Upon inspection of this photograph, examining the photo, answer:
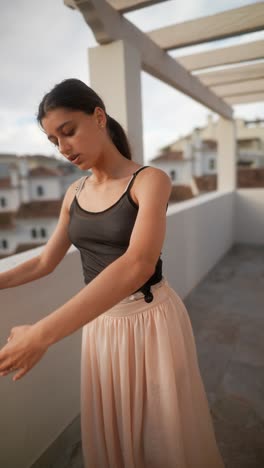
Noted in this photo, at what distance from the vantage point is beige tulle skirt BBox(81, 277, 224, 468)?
1.14 m

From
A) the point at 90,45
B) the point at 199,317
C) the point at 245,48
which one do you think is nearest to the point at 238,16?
the point at 245,48

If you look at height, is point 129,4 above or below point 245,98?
below

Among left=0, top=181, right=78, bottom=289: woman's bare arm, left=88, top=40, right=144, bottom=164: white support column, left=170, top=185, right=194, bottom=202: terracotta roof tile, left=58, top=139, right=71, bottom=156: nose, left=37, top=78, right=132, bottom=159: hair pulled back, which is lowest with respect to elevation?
left=170, top=185, right=194, bottom=202: terracotta roof tile

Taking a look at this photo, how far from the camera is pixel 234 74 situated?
4234mm

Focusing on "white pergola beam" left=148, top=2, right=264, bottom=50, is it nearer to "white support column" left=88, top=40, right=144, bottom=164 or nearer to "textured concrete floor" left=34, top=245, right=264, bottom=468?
"white support column" left=88, top=40, right=144, bottom=164

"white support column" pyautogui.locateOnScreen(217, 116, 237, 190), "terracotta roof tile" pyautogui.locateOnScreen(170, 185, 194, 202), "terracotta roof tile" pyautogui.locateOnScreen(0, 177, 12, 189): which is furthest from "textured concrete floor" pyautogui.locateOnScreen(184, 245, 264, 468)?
"terracotta roof tile" pyautogui.locateOnScreen(0, 177, 12, 189)

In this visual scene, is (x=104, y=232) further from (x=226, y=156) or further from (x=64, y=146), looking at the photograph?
(x=226, y=156)

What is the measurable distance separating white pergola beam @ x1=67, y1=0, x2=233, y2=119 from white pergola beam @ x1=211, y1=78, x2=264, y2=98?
69 cm

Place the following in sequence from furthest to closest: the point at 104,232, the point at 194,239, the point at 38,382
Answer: the point at 194,239
the point at 38,382
the point at 104,232

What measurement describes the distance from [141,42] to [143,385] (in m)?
2.75

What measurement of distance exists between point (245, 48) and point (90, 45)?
198cm

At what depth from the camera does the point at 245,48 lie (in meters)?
3.44

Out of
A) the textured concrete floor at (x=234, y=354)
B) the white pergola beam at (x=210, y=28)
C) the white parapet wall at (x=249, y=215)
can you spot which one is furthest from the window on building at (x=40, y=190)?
the white pergola beam at (x=210, y=28)

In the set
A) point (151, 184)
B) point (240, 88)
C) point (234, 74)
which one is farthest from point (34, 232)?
point (151, 184)
